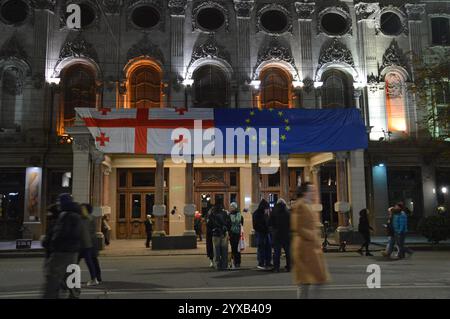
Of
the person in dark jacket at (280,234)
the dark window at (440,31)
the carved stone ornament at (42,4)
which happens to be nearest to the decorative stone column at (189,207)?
the person in dark jacket at (280,234)

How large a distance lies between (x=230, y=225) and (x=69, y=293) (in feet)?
19.6

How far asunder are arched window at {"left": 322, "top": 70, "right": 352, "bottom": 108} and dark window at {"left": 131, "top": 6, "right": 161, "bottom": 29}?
34.4ft

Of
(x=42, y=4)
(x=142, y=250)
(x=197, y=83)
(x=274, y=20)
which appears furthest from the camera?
(x=274, y=20)

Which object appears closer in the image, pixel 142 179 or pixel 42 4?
pixel 42 4

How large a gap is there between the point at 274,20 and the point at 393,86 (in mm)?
8128

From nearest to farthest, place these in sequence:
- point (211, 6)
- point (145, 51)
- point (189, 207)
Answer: point (189, 207) < point (145, 51) < point (211, 6)

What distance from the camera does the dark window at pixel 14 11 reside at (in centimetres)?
2722

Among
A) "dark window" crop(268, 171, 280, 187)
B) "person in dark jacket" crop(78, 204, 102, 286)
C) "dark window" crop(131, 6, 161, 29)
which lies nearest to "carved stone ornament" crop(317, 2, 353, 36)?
"dark window" crop(268, 171, 280, 187)

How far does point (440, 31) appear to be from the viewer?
1161 inches

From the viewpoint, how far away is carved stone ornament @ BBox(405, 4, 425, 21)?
2909 centimetres

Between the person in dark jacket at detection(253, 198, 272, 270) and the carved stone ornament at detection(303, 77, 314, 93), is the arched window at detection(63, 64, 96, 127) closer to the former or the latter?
the carved stone ornament at detection(303, 77, 314, 93)

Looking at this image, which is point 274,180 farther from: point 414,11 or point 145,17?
point 414,11

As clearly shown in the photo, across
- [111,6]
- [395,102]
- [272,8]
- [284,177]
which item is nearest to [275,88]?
[272,8]

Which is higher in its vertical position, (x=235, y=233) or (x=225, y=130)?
(x=225, y=130)
